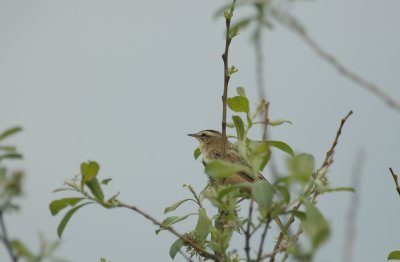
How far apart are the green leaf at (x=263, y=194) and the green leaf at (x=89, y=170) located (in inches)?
25.9

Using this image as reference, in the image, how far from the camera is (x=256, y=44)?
5.92 feet

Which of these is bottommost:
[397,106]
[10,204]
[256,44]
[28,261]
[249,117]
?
[28,261]

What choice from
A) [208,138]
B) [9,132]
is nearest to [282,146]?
[9,132]

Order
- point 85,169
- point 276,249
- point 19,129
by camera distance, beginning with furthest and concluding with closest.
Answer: point 276,249 < point 85,169 < point 19,129

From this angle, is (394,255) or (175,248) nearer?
(394,255)

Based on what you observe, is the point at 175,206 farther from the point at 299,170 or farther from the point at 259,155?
the point at 299,170

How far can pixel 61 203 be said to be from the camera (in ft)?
8.00

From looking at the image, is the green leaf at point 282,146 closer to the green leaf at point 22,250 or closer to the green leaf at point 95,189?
the green leaf at point 95,189

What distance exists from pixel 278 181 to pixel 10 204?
81cm

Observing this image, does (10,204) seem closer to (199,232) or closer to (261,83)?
(261,83)

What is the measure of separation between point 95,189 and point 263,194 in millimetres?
750

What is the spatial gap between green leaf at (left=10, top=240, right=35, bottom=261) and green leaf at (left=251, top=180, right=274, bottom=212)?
67 centimetres

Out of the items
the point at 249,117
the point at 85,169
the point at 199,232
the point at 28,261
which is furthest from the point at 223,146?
the point at 28,261

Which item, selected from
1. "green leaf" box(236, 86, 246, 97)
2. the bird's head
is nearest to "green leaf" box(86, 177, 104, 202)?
"green leaf" box(236, 86, 246, 97)
